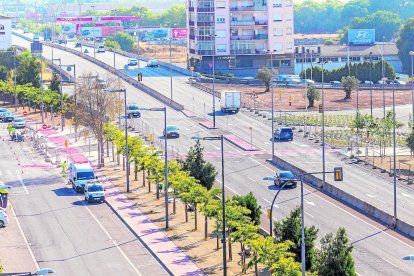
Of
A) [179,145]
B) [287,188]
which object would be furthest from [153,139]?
[287,188]

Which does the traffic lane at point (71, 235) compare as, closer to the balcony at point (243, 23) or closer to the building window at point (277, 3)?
A: the balcony at point (243, 23)

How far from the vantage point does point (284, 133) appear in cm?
12000

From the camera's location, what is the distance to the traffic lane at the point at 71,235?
229ft

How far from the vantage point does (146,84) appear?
166 metres

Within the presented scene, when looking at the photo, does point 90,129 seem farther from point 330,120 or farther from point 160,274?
point 160,274

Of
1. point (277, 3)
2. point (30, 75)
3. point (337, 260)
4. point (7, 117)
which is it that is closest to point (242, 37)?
point (277, 3)

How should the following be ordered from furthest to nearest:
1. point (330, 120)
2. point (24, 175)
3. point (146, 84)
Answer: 1. point (146, 84)
2. point (330, 120)
3. point (24, 175)

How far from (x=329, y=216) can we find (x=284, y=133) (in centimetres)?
3757

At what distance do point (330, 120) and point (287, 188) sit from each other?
139 feet

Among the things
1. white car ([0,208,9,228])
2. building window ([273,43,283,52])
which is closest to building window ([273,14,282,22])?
building window ([273,43,283,52])

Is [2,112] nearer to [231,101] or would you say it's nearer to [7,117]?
[7,117]

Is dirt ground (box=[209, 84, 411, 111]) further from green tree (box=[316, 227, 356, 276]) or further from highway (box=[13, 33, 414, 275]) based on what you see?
green tree (box=[316, 227, 356, 276])

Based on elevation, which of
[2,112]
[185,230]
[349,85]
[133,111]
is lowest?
[185,230]

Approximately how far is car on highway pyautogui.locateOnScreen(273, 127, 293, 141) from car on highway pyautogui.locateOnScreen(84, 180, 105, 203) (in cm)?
3249
